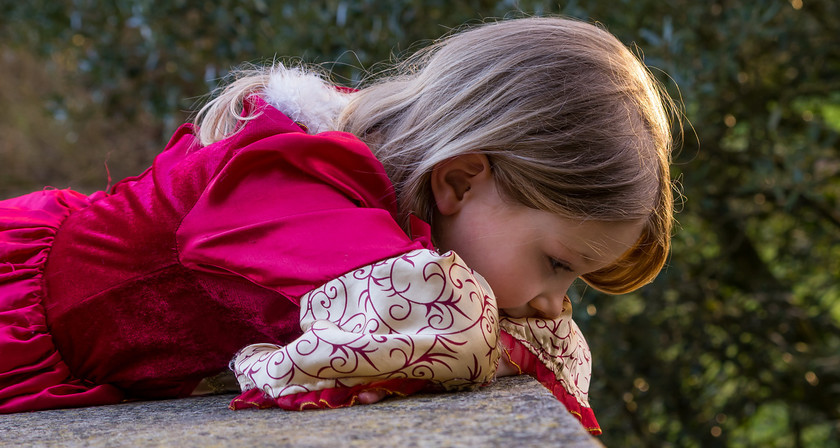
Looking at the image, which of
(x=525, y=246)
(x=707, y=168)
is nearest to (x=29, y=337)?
(x=525, y=246)

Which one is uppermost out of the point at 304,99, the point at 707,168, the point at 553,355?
the point at 304,99

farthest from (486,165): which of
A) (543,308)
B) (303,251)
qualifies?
(303,251)

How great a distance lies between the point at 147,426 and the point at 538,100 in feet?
2.83

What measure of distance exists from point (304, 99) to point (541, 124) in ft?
1.65

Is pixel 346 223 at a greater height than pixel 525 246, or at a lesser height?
greater

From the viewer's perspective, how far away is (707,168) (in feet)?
9.07

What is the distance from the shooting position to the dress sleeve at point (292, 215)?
4.48ft

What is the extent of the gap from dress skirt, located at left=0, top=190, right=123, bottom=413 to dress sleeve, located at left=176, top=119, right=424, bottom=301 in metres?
0.35

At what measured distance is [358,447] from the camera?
973 mm

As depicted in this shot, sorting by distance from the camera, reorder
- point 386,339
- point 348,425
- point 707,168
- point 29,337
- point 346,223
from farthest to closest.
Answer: point 707,168 < point 29,337 < point 346,223 < point 386,339 < point 348,425

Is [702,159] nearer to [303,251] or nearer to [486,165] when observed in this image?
[486,165]

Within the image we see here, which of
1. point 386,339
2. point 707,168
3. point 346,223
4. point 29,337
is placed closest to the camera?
point 386,339

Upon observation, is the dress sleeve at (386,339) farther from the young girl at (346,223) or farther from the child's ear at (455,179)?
the child's ear at (455,179)

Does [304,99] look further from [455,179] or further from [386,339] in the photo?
[386,339]
